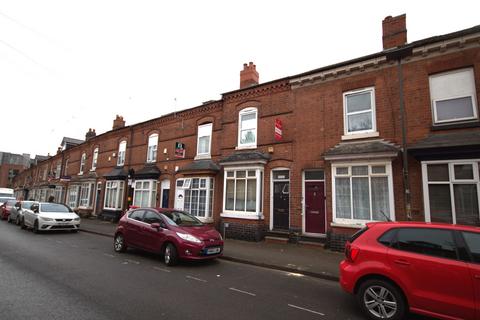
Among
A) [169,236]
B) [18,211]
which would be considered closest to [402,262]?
[169,236]

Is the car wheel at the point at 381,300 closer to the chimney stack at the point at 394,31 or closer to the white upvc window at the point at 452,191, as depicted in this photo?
the white upvc window at the point at 452,191

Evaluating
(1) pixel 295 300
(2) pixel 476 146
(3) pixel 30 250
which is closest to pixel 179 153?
(3) pixel 30 250

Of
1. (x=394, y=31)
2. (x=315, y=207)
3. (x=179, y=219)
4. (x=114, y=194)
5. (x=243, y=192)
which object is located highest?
(x=394, y=31)

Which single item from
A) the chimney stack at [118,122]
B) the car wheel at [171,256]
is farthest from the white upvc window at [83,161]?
the car wheel at [171,256]

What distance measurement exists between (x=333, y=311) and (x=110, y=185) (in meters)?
21.0

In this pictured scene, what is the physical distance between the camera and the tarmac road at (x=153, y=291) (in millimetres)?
4371

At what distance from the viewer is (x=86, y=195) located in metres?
25.0

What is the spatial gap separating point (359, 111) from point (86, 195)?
2485 cm

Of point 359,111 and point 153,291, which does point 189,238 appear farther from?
point 359,111

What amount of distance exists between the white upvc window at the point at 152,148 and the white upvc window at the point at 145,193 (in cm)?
176

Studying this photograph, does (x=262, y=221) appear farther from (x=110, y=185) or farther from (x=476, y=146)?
(x=110, y=185)

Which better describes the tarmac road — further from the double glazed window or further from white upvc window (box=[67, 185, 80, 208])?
white upvc window (box=[67, 185, 80, 208])

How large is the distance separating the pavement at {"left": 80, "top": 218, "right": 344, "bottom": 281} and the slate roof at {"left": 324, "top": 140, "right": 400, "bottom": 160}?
3672mm

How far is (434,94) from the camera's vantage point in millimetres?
9062
